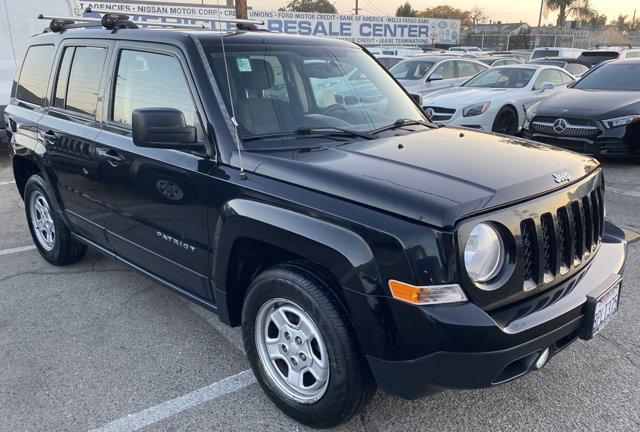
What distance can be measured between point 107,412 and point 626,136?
7.52m

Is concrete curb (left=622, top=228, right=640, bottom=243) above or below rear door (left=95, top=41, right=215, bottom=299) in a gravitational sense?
below

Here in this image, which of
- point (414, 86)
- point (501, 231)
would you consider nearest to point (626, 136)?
point (414, 86)

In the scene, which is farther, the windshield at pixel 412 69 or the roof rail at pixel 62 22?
the windshield at pixel 412 69

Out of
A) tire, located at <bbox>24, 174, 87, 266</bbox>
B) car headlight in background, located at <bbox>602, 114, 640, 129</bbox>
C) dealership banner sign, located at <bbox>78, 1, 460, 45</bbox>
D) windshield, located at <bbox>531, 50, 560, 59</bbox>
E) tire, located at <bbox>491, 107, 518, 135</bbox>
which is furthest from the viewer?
dealership banner sign, located at <bbox>78, 1, 460, 45</bbox>

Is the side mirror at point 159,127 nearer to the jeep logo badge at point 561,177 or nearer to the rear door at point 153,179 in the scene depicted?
the rear door at point 153,179

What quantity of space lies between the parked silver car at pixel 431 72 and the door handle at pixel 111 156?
31.9 feet

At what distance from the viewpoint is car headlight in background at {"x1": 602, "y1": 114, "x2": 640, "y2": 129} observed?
24.8 feet

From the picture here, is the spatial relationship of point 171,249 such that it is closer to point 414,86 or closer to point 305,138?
point 305,138

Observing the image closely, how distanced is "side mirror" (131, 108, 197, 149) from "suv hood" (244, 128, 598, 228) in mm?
369

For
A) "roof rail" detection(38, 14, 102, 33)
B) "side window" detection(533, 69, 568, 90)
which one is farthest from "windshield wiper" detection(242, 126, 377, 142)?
"side window" detection(533, 69, 568, 90)

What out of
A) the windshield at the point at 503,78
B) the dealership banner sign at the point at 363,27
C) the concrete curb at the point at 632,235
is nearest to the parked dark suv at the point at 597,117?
the windshield at the point at 503,78

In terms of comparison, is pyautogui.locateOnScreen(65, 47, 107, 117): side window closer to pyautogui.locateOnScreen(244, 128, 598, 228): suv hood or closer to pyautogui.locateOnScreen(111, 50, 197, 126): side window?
pyautogui.locateOnScreen(111, 50, 197, 126): side window

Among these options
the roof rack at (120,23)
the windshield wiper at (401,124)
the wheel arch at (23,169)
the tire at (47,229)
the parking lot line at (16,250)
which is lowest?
the parking lot line at (16,250)

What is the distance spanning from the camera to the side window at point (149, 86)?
3.06 meters
